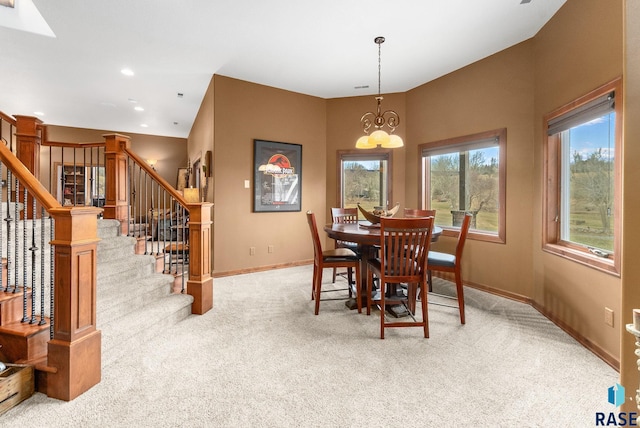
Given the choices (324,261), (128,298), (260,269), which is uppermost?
(324,261)

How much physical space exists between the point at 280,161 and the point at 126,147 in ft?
6.99

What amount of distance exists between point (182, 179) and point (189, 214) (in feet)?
19.9

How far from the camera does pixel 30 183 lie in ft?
6.11

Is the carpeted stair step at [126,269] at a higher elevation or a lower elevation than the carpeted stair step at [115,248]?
lower

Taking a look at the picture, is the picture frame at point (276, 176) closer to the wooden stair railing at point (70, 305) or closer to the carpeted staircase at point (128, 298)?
the carpeted staircase at point (128, 298)

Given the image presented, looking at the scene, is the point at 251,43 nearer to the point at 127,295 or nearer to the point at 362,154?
the point at 362,154

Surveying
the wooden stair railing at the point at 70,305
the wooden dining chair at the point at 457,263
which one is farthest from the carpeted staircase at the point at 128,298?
the wooden dining chair at the point at 457,263

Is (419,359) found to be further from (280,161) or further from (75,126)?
(75,126)

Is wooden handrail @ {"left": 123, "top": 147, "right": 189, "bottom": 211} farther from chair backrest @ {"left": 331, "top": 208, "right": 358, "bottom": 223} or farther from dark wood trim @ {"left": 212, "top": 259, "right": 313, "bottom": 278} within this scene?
chair backrest @ {"left": 331, "top": 208, "right": 358, "bottom": 223}

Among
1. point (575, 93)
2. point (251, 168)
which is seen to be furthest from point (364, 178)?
point (575, 93)

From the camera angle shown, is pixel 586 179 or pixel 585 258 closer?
pixel 585 258

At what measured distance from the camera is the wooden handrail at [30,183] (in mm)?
1809

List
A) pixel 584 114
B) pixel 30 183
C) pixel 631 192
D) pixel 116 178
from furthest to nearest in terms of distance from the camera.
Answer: pixel 116 178 → pixel 584 114 → pixel 30 183 → pixel 631 192

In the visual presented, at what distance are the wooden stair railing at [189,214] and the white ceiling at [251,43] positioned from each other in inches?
48.5
